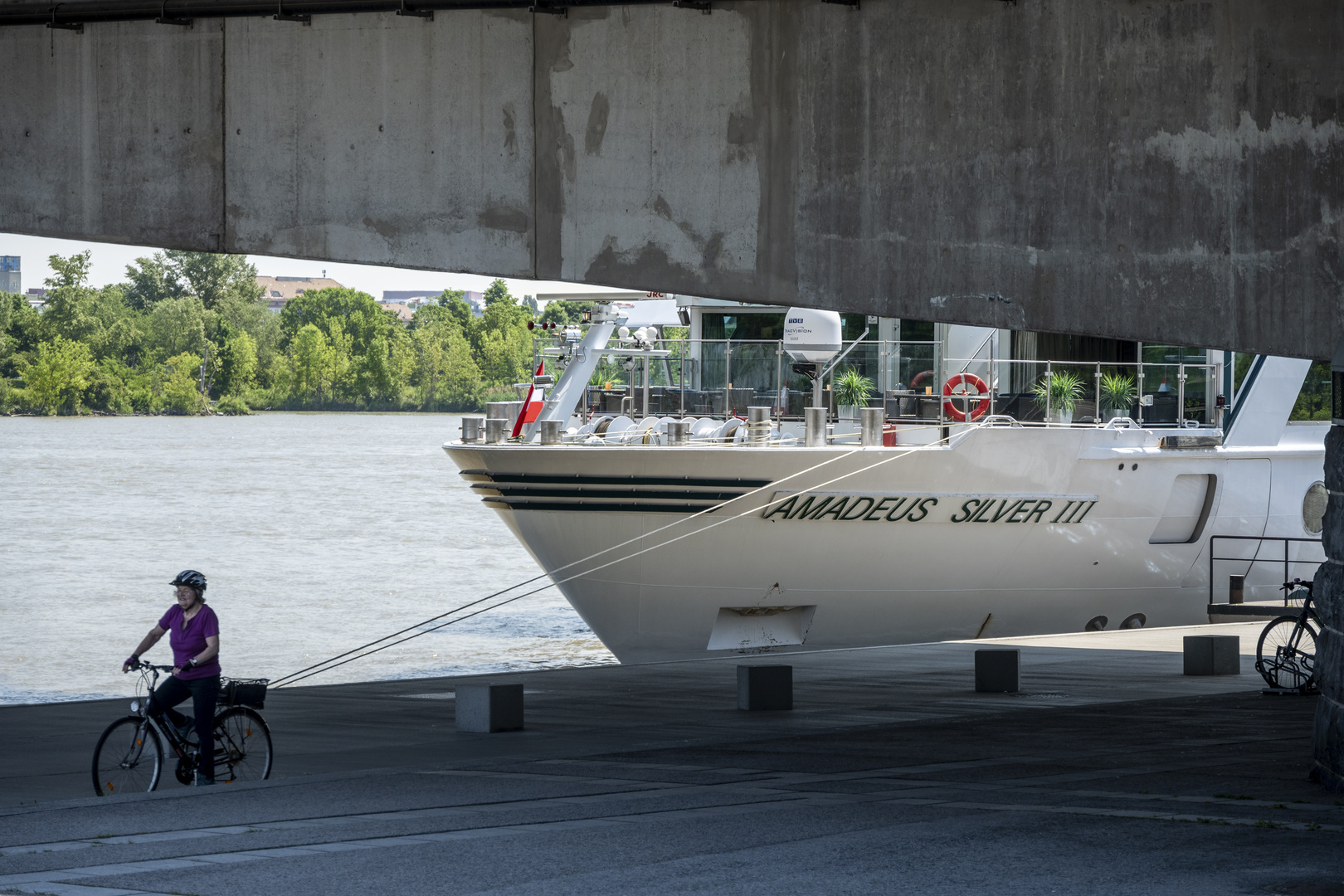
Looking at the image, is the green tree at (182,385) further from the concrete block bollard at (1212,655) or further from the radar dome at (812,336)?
the concrete block bollard at (1212,655)

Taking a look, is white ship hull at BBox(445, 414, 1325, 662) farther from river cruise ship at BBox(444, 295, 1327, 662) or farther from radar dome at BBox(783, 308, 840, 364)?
radar dome at BBox(783, 308, 840, 364)

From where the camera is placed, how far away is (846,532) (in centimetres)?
2222

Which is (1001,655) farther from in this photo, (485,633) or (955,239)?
(485,633)

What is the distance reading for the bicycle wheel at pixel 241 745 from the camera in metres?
11.2

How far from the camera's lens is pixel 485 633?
3647cm

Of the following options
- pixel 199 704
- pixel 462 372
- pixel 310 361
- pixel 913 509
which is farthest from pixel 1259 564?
pixel 310 361

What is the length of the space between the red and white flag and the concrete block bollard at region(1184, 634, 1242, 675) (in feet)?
31.5

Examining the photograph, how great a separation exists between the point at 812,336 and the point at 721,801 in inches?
549

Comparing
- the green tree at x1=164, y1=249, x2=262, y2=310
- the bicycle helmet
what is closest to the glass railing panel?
the bicycle helmet

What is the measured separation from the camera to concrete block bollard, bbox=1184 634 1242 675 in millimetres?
18000

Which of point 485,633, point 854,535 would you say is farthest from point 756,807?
point 485,633

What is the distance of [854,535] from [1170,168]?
1196cm

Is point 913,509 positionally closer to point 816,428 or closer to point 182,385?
point 816,428

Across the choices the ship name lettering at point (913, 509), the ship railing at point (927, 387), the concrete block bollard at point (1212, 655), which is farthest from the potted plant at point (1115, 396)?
the concrete block bollard at point (1212, 655)
